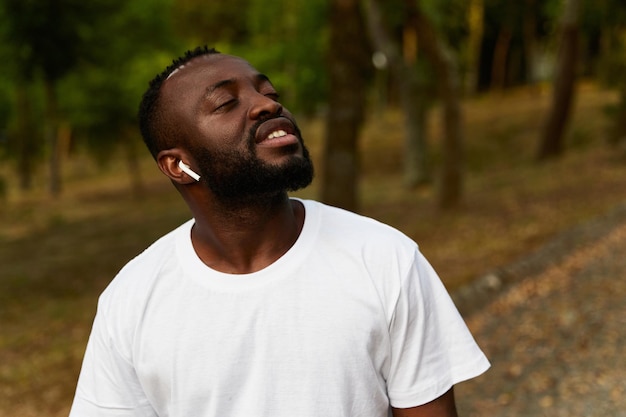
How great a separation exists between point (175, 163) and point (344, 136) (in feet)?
31.0

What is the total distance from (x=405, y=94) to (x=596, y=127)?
9.00m

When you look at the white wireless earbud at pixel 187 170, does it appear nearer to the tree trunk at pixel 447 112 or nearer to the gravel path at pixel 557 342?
the gravel path at pixel 557 342

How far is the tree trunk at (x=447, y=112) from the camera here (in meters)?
15.0

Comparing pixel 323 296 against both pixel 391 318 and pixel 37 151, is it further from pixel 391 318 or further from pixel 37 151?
pixel 37 151

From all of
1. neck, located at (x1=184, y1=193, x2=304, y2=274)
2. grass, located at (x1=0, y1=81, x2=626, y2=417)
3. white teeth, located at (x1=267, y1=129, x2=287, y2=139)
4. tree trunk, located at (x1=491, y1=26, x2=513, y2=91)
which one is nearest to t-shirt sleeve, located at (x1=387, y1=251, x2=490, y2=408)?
neck, located at (x1=184, y1=193, x2=304, y2=274)

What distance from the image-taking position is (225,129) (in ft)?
7.18

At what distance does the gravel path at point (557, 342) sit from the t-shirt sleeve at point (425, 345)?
12.6 feet

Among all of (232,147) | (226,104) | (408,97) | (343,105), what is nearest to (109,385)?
(232,147)

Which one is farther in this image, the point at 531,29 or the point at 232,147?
the point at 531,29

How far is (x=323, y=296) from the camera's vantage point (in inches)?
80.6

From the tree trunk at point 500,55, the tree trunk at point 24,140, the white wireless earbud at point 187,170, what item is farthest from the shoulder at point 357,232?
the tree trunk at point 500,55

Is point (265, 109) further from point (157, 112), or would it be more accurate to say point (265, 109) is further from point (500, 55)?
point (500, 55)

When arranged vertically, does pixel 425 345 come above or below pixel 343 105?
above

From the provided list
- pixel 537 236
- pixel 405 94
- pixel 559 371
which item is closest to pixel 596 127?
pixel 405 94
